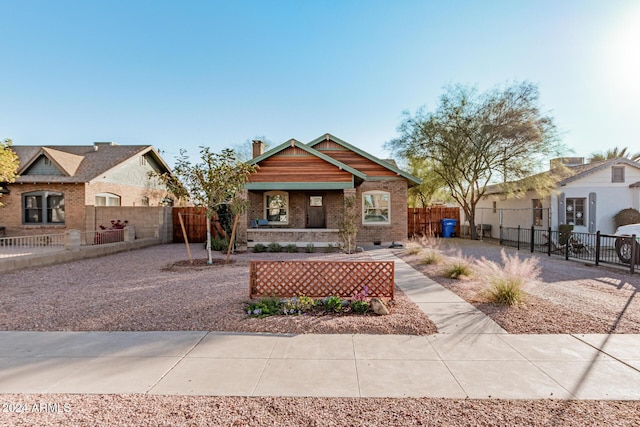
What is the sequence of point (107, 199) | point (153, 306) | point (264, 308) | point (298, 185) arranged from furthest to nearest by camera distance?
1. point (107, 199)
2. point (298, 185)
3. point (153, 306)
4. point (264, 308)

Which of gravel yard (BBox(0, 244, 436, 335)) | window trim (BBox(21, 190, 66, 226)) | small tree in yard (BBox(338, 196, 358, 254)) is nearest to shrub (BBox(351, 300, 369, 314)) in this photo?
gravel yard (BBox(0, 244, 436, 335))

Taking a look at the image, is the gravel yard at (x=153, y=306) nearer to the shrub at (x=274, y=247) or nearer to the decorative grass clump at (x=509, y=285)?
the decorative grass clump at (x=509, y=285)

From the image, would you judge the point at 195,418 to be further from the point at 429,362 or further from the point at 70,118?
the point at 70,118

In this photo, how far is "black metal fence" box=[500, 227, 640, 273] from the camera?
10428 mm

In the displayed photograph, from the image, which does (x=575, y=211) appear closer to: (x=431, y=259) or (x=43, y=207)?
(x=431, y=259)

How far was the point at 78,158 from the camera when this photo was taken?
19344 mm

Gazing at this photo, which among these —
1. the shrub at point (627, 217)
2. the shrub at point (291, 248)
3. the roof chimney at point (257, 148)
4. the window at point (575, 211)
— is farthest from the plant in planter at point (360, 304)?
the shrub at point (627, 217)

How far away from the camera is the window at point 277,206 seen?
696 inches

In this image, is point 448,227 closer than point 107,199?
No

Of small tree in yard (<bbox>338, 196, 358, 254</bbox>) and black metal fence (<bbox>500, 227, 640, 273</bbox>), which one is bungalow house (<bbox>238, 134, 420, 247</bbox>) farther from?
black metal fence (<bbox>500, 227, 640, 273</bbox>)

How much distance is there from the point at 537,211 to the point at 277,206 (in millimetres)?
15148

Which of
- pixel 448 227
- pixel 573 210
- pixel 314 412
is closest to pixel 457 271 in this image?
→ pixel 314 412

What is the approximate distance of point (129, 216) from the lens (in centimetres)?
1767

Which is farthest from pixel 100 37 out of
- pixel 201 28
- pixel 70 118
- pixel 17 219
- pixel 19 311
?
pixel 19 311
